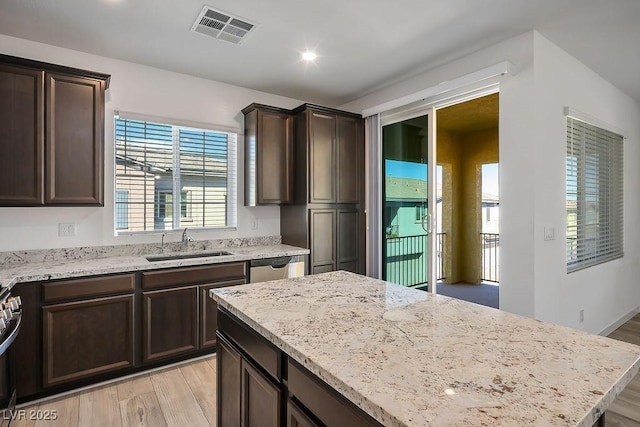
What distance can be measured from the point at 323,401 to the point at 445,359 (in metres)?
0.38

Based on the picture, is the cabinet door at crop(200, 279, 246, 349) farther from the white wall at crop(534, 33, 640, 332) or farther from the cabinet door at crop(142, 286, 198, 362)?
the white wall at crop(534, 33, 640, 332)

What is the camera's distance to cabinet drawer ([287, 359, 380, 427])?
2.95 ft

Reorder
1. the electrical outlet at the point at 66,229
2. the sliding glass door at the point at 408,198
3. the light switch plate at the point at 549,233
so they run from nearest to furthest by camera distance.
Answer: the light switch plate at the point at 549,233, the electrical outlet at the point at 66,229, the sliding glass door at the point at 408,198

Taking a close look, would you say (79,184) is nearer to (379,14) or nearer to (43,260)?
(43,260)

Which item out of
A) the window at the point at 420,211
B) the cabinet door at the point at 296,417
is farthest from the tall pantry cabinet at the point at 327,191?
the cabinet door at the point at 296,417

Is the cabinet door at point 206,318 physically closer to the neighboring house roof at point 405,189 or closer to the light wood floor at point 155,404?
the light wood floor at point 155,404

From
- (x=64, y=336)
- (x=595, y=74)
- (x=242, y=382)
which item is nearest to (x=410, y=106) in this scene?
(x=595, y=74)

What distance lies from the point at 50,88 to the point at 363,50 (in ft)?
8.23

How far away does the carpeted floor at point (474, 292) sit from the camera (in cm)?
498

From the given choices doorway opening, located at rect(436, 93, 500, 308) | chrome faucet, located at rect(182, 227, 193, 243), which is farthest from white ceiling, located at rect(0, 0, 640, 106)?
doorway opening, located at rect(436, 93, 500, 308)

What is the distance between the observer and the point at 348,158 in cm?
412

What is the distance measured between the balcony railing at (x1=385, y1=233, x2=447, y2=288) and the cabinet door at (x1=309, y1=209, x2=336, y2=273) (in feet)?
2.21

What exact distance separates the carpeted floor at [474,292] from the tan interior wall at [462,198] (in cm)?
22

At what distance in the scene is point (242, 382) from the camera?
60.5 inches
